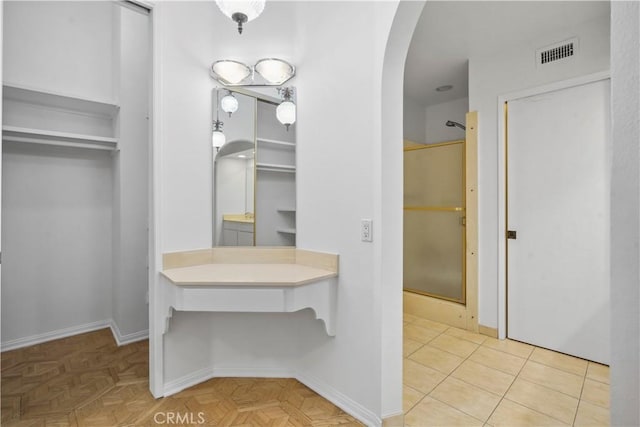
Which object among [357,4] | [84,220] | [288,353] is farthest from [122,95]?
[288,353]

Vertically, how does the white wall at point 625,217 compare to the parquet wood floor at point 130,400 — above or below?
above

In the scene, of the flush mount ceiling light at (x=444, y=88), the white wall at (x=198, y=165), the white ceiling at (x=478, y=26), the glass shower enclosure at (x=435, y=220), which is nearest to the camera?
the white wall at (x=198, y=165)

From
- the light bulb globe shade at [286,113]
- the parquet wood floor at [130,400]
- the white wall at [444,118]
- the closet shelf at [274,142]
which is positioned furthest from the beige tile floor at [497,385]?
the white wall at [444,118]

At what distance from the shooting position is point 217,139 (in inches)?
85.9

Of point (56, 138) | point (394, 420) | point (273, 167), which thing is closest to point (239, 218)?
point (273, 167)

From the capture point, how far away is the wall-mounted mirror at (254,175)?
2.20 meters

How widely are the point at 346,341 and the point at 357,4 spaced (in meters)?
1.93

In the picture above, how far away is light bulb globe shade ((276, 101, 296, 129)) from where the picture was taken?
7.17 feet

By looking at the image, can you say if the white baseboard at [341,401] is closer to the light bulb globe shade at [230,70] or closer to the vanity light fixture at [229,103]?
the vanity light fixture at [229,103]

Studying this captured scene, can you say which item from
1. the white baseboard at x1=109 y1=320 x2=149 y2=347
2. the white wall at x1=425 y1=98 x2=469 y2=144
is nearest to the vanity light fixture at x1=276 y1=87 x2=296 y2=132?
the white baseboard at x1=109 y1=320 x2=149 y2=347

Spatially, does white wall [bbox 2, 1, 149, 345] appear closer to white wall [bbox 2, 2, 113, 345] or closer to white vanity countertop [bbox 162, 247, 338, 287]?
white wall [bbox 2, 2, 113, 345]

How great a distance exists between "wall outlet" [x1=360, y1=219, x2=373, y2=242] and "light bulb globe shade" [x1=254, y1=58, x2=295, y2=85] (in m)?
1.18

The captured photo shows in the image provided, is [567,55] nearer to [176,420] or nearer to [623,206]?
[623,206]

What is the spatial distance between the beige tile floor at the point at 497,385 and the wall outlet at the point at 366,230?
3.49 feet
